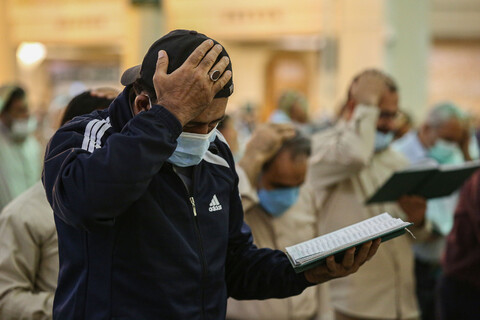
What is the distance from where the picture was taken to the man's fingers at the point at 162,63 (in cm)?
182

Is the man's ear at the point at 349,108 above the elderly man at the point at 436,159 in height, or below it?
above

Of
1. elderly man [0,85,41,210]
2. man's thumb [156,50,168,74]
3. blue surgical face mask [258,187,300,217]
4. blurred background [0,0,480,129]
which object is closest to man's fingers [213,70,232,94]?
man's thumb [156,50,168,74]

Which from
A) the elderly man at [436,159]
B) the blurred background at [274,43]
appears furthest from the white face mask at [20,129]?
the elderly man at [436,159]

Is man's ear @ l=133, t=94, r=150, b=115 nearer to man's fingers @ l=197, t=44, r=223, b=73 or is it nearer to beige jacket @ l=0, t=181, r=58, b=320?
man's fingers @ l=197, t=44, r=223, b=73

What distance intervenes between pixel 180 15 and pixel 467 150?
1521 centimetres

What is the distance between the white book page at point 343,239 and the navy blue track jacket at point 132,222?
0.26 meters

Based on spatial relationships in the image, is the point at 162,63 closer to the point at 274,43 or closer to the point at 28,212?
the point at 28,212

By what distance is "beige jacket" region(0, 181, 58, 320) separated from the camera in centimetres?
270

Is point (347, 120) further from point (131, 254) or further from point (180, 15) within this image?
point (180, 15)

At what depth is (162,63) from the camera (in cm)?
183

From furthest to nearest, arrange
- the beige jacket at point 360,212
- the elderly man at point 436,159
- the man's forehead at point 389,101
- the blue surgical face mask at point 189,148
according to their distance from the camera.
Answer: the elderly man at point 436,159, the man's forehead at point 389,101, the beige jacket at point 360,212, the blue surgical face mask at point 189,148

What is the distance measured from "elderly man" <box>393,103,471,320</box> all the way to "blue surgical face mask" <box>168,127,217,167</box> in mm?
3414

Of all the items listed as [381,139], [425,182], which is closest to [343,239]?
[425,182]

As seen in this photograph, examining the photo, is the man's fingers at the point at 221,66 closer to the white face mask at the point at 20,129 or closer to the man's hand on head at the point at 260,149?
the man's hand on head at the point at 260,149
